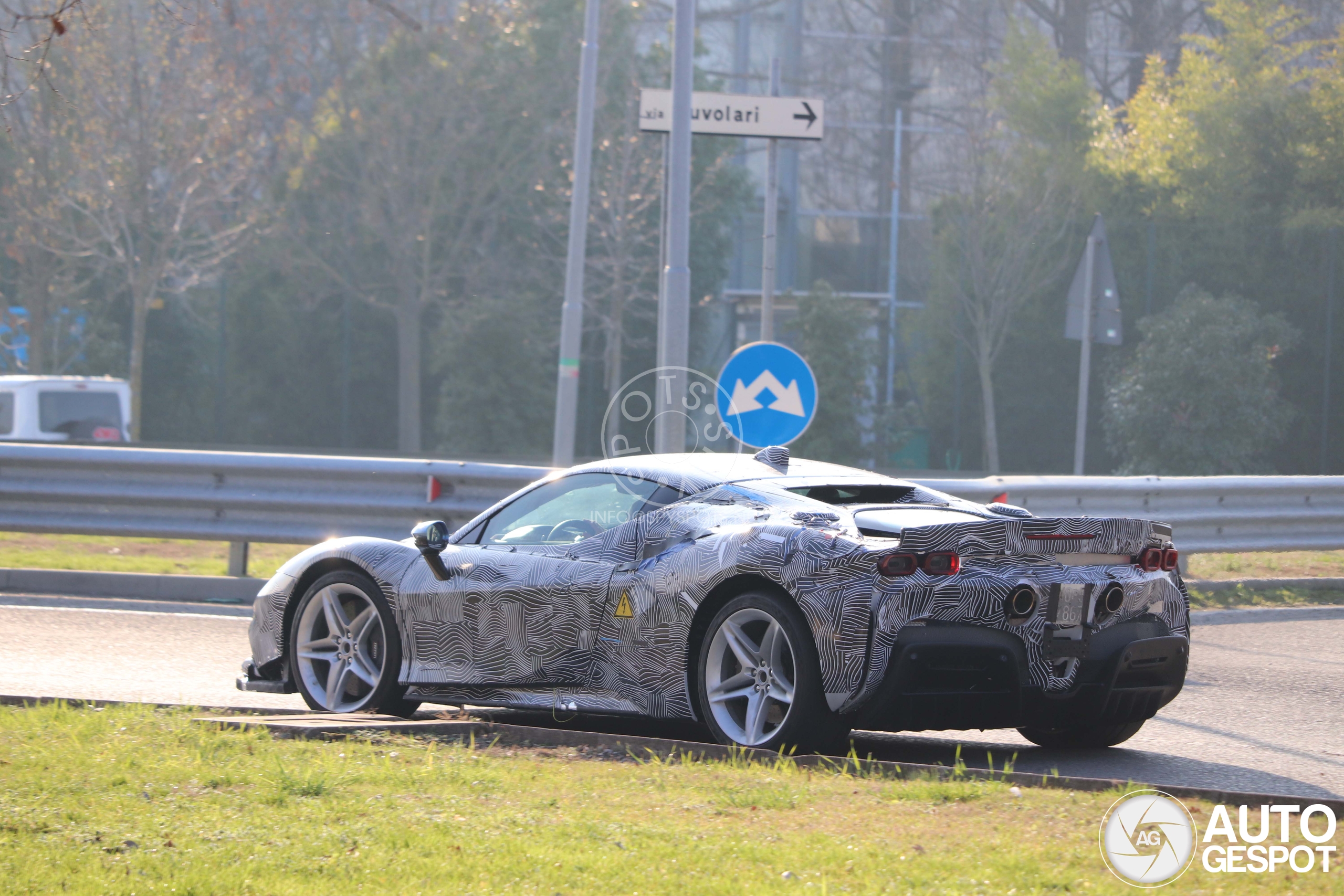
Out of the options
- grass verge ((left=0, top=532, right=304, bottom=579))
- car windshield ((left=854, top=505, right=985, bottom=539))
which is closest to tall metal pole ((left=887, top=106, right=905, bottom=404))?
grass verge ((left=0, top=532, right=304, bottom=579))

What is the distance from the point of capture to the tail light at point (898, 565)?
5391 mm

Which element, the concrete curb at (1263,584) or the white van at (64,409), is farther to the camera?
the white van at (64,409)

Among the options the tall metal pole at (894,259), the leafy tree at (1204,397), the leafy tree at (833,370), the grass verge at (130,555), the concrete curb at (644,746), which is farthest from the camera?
the tall metal pole at (894,259)

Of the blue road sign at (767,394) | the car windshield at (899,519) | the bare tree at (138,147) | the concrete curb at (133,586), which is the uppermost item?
the bare tree at (138,147)

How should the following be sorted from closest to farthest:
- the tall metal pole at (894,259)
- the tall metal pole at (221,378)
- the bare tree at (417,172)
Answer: the bare tree at (417,172)
the tall metal pole at (221,378)
the tall metal pole at (894,259)

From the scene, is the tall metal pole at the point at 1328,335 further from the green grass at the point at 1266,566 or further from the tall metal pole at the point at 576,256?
the tall metal pole at the point at 576,256

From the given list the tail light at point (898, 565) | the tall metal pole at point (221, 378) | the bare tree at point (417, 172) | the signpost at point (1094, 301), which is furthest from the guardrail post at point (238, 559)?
the tall metal pole at point (221, 378)

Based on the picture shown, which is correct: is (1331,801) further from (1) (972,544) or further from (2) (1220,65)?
(2) (1220,65)

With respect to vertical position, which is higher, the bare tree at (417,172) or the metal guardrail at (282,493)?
the bare tree at (417,172)

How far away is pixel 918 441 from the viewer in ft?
114

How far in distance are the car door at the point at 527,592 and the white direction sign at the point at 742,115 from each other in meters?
6.83

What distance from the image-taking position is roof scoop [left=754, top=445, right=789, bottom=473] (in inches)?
258

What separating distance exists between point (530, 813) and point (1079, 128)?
32.9 meters

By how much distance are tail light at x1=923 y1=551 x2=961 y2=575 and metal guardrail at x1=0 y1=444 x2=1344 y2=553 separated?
6.03 m
